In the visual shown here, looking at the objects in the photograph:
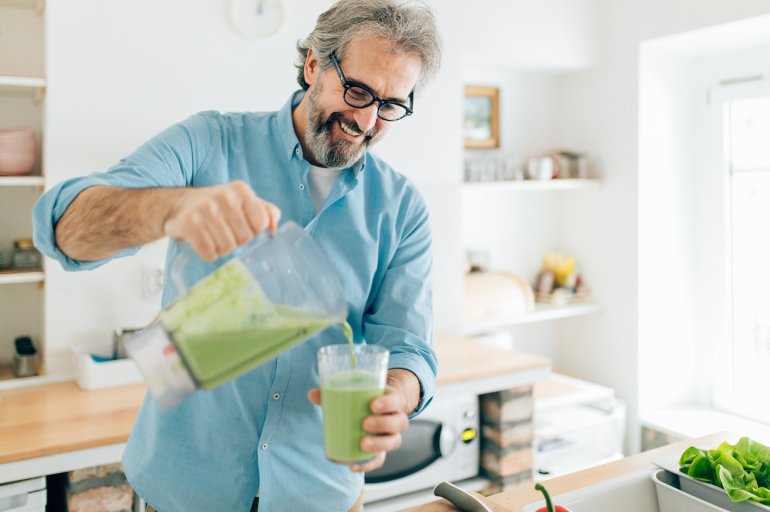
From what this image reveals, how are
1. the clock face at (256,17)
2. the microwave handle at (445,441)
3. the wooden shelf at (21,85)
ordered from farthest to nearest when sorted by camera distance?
the clock face at (256,17), the microwave handle at (445,441), the wooden shelf at (21,85)

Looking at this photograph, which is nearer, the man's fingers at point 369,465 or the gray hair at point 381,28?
the man's fingers at point 369,465

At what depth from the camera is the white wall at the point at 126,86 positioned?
230 cm

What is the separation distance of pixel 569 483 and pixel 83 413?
1366 millimetres

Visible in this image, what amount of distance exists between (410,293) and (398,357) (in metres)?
0.16

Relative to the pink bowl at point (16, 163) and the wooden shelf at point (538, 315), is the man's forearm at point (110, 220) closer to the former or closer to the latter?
the pink bowl at point (16, 163)

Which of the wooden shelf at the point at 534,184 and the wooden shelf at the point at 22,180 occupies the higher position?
the wooden shelf at the point at 534,184

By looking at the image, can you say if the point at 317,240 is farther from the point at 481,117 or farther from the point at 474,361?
the point at 481,117

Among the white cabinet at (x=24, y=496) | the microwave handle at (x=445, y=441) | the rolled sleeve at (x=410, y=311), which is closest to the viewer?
the rolled sleeve at (x=410, y=311)

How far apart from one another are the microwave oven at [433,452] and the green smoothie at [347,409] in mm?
1300

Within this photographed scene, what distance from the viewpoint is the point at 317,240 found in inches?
55.8

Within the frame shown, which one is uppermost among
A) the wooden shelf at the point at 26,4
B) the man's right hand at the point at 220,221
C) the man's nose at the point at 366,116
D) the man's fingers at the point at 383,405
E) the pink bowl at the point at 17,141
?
the wooden shelf at the point at 26,4

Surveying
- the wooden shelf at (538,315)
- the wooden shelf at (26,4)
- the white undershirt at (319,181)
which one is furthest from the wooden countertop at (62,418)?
the wooden shelf at (538,315)

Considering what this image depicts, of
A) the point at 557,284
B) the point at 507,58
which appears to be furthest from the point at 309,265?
the point at 557,284

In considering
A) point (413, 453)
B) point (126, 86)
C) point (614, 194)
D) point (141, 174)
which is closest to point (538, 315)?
point (614, 194)
